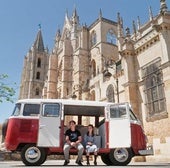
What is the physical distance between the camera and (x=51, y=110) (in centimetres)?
855

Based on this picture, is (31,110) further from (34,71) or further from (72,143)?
(34,71)

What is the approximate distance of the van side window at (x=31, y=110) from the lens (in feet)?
27.6

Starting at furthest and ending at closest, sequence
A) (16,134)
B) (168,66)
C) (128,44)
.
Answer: (128,44) < (168,66) < (16,134)

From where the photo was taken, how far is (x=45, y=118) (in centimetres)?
838

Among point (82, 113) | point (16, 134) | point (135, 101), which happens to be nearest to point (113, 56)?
point (135, 101)

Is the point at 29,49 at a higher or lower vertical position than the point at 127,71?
higher

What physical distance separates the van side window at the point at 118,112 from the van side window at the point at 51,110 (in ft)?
6.54

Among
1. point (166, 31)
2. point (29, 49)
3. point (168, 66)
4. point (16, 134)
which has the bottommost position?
point (16, 134)

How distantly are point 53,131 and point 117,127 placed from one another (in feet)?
7.54

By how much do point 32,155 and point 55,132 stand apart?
1075mm

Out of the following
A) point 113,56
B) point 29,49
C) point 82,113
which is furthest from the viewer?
point 29,49

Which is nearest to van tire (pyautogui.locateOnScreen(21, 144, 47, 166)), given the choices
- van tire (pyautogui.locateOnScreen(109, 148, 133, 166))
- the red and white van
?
the red and white van

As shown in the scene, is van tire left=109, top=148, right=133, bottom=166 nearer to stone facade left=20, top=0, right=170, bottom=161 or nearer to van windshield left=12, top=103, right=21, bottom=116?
van windshield left=12, top=103, right=21, bottom=116

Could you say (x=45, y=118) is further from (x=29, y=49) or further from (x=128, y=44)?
(x=29, y=49)
